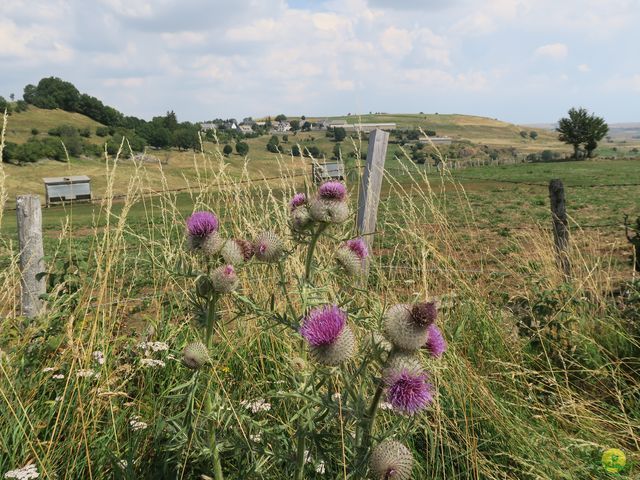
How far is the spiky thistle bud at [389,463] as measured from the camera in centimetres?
174

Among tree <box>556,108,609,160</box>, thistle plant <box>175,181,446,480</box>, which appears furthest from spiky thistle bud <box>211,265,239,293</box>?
tree <box>556,108,609,160</box>

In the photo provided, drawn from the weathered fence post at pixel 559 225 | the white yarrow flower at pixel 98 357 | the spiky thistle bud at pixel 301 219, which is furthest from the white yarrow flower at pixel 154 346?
the weathered fence post at pixel 559 225

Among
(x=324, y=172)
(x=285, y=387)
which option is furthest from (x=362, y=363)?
(x=324, y=172)

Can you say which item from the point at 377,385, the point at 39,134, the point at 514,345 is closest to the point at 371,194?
the point at 514,345

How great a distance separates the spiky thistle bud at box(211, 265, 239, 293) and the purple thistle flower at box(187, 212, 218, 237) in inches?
11.3

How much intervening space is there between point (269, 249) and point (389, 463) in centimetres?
111

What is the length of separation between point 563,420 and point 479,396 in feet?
1.53

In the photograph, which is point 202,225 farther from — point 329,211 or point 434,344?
point 434,344

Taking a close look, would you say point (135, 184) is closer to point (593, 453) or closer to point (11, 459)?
point (11, 459)

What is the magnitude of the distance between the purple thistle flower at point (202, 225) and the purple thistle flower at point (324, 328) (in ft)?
2.73

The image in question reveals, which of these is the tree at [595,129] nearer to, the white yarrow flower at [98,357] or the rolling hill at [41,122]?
the rolling hill at [41,122]

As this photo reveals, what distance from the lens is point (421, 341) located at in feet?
5.70

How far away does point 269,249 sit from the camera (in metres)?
2.50

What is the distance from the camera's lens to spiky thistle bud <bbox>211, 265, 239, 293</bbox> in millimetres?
2199
